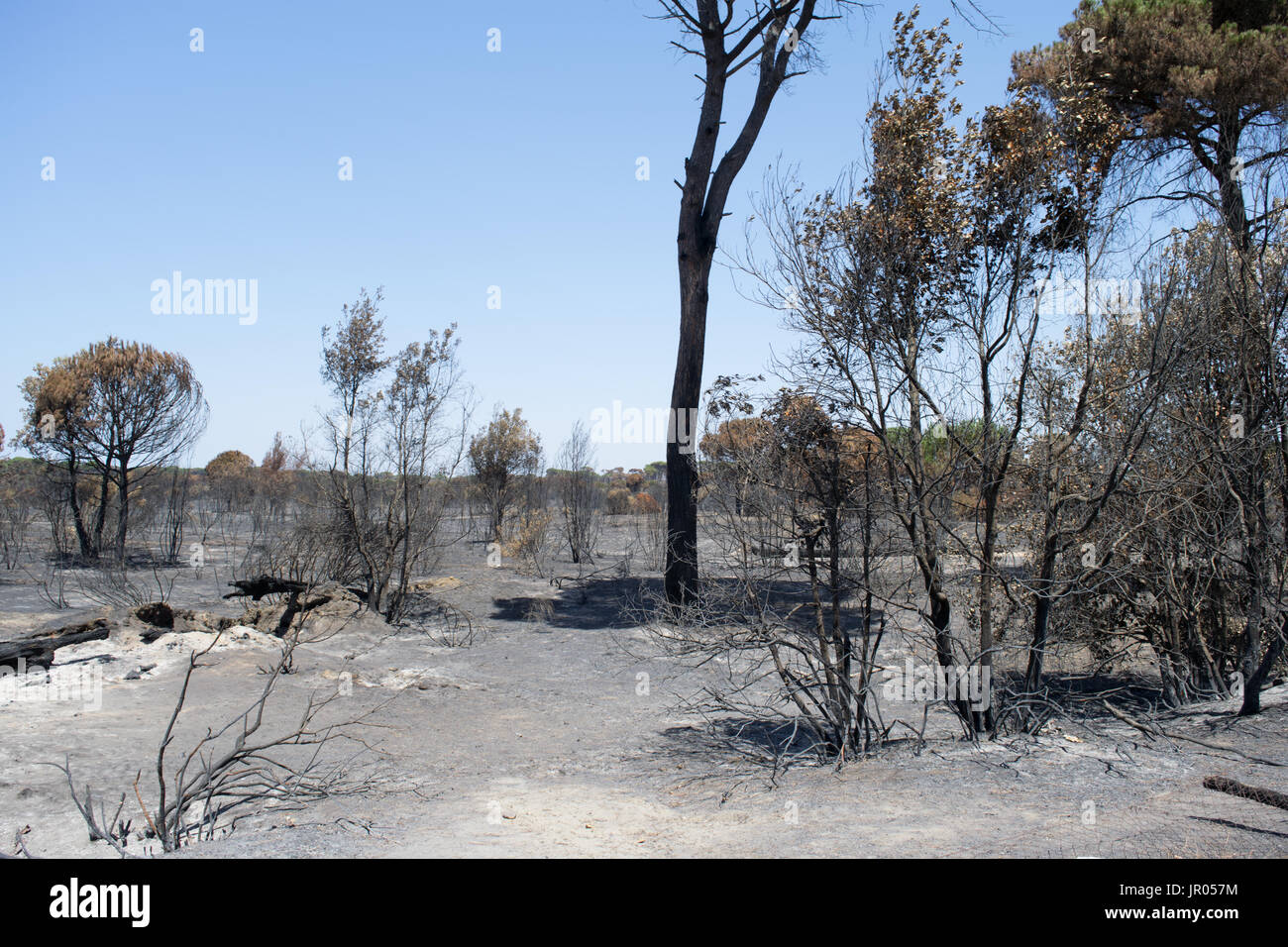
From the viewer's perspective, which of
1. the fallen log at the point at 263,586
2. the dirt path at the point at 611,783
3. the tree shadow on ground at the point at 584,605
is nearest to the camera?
the dirt path at the point at 611,783

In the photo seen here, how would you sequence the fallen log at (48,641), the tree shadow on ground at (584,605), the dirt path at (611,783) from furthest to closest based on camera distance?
the tree shadow on ground at (584,605)
the fallen log at (48,641)
the dirt path at (611,783)

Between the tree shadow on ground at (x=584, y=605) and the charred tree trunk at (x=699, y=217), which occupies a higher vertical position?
the charred tree trunk at (x=699, y=217)

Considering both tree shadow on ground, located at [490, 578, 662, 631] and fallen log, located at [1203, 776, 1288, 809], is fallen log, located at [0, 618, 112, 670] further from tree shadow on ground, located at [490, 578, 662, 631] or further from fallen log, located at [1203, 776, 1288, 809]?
fallen log, located at [1203, 776, 1288, 809]

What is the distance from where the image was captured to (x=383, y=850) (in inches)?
182

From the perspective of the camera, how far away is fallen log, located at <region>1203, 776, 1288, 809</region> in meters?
4.57

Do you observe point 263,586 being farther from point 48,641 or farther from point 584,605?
point 584,605

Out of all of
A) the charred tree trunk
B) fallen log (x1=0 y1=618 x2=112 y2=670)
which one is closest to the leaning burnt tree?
the charred tree trunk

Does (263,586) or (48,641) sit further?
(263,586)

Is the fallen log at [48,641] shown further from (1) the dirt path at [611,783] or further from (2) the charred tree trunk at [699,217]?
(2) the charred tree trunk at [699,217]

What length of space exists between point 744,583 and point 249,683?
5865 millimetres

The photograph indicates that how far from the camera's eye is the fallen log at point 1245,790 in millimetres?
4574

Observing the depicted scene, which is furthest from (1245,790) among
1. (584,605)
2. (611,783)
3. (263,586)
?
(263,586)

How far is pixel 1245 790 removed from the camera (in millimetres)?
4844

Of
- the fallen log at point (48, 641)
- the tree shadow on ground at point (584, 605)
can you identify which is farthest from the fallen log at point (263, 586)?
the tree shadow on ground at point (584, 605)
